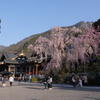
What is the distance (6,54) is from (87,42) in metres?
32.2

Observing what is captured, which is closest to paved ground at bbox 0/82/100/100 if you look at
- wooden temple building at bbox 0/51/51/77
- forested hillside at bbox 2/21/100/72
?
forested hillside at bbox 2/21/100/72

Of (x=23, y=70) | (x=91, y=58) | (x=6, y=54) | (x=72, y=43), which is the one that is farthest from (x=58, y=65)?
(x=6, y=54)

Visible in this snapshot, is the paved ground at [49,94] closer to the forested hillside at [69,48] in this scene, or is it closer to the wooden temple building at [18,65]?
the forested hillside at [69,48]

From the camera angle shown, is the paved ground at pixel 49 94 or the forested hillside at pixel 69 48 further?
the forested hillside at pixel 69 48

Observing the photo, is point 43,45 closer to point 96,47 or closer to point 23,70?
point 96,47

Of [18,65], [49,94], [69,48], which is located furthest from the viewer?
[18,65]

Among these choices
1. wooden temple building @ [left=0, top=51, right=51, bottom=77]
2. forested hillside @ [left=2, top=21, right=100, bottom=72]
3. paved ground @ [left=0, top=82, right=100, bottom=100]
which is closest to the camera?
paved ground @ [left=0, top=82, right=100, bottom=100]

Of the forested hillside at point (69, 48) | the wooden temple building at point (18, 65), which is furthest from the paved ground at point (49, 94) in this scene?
the wooden temple building at point (18, 65)

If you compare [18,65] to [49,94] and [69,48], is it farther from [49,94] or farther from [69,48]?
[49,94]

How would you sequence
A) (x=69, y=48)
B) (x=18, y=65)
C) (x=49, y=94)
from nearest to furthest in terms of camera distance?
(x=49, y=94) < (x=69, y=48) < (x=18, y=65)

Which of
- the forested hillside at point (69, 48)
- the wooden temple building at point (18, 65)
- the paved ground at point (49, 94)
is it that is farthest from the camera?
the wooden temple building at point (18, 65)

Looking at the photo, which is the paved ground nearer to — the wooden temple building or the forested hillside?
the forested hillside

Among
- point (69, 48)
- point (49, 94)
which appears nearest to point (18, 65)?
point (69, 48)

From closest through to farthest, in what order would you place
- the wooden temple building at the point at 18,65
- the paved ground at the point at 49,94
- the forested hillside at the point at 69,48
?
the paved ground at the point at 49,94 → the forested hillside at the point at 69,48 → the wooden temple building at the point at 18,65
